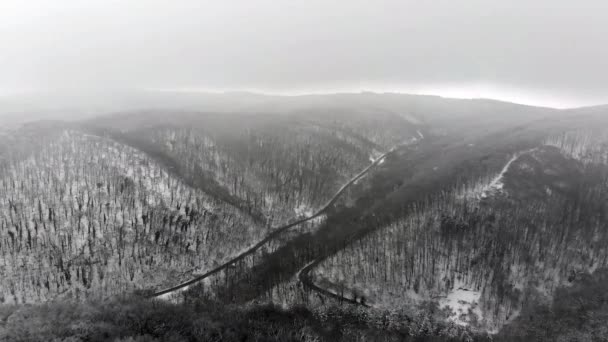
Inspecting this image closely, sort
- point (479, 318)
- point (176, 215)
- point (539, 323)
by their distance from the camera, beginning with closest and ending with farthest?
point (539, 323) < point (479, 318) < point (176, 215)

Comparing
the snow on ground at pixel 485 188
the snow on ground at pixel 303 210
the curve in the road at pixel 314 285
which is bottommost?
the curve in the road at pixel 314 285

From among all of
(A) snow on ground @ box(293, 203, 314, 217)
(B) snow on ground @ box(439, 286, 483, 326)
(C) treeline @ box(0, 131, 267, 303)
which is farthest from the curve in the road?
(A) snow on ground @ box(293, 203, 314, 217)

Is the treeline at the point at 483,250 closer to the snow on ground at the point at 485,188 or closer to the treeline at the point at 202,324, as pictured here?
the snow on ground at the point at 485,188

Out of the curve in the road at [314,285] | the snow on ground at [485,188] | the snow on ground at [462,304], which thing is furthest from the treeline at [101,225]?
the snow on ground at [485,188]

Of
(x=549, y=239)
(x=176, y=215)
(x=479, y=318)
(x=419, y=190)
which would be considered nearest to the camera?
(x=479, y=318)

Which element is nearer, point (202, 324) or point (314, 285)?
point (202, 324)

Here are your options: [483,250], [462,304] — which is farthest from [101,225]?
[483,250]

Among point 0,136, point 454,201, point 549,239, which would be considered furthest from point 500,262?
point 0,136

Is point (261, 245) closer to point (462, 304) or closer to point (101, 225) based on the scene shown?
point (101, 225)

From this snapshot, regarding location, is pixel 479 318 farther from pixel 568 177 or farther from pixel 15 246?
pixel 15 246

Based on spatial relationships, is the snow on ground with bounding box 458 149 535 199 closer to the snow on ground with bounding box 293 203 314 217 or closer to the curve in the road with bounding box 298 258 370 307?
the snow on ground with bounding box 293 203 314 217

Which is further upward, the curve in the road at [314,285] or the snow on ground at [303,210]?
the snow on ground at [303,210]
